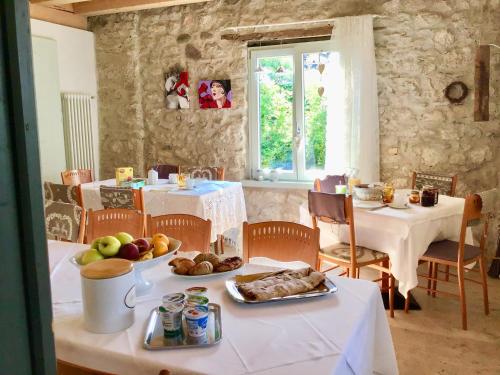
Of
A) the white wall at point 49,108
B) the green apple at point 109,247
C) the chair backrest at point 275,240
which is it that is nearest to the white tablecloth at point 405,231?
the chair backrest at point 275,240

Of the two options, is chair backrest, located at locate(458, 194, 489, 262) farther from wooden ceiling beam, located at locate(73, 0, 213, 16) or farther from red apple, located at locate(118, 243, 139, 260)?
wooden ceiling beam, located at locate(73, 0, 213, 16)

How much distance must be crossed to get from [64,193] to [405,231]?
2510 millimetres

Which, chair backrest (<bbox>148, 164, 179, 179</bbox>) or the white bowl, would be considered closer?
the white bowl

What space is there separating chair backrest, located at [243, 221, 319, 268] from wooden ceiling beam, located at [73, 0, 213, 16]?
11.4ft

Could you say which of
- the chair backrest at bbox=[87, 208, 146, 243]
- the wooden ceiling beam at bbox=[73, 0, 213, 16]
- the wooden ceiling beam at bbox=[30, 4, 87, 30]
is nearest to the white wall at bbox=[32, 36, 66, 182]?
the wooden ceiling beam at bbox=[30, 4, 87, 30]

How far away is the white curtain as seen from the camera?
4.33 m

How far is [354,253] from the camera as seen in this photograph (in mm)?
3004

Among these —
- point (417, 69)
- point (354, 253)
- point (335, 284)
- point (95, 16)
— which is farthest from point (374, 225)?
point (95, 16)

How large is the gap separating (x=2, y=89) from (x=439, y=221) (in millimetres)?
2984

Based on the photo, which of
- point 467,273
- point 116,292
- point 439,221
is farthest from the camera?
Answer: point 467,273

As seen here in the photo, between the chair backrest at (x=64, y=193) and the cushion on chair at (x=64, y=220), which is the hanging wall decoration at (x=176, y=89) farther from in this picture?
the cushion on chair at (x=64, y=220)

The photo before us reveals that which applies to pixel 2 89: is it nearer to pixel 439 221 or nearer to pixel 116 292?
pixel 116 292

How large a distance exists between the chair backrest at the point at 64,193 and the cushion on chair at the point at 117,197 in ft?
0.67

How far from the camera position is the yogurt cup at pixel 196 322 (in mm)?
1293
